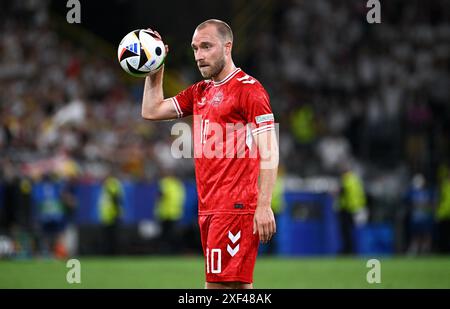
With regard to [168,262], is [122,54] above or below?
above

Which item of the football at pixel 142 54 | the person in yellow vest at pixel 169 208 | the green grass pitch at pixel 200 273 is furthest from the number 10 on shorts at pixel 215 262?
the person in yellow vest at pixel 169 208

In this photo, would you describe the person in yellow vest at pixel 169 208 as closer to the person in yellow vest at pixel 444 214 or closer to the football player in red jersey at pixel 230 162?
the person in yellow vest at pixel 444 214

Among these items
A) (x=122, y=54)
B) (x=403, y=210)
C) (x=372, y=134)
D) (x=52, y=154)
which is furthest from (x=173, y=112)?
(x=372, y=134)

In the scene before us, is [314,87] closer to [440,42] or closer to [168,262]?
[440,42]

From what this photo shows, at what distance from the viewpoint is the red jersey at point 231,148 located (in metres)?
7.05

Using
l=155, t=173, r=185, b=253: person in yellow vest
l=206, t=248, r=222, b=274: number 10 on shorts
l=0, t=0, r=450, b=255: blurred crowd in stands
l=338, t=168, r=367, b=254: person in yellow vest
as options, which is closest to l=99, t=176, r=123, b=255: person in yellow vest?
l=0, t=0, r=450, b=255: blurred crowd in stands

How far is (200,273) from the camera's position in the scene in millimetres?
15078

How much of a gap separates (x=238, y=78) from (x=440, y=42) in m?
19.2

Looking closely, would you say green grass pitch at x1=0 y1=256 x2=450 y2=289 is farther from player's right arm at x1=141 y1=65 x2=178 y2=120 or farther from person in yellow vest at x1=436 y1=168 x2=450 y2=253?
player's right arm at x1=141 y1=65 x2=178 y2=120

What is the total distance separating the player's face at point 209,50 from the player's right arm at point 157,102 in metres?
0.59

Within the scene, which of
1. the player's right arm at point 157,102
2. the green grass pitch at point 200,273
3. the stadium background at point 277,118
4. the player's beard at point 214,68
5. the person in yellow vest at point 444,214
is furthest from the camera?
the person in yellow vest at point 444,214

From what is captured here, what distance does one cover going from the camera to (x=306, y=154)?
78.7 feet

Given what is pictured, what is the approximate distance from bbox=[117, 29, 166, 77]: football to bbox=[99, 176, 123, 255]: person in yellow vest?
12258mm
